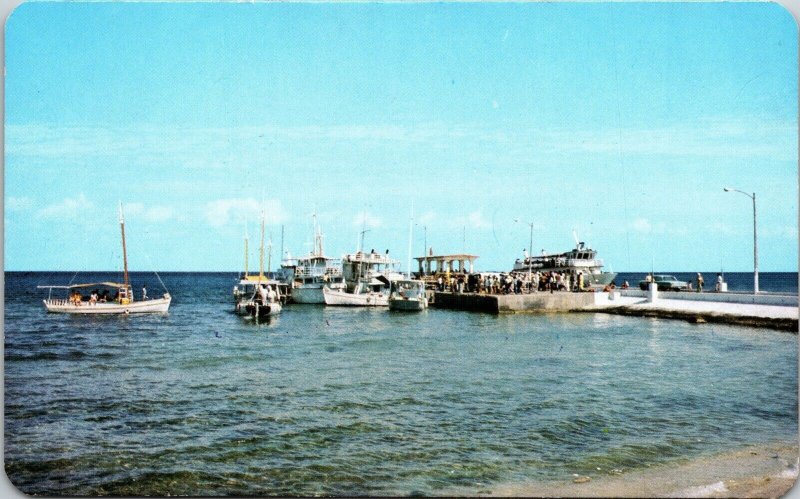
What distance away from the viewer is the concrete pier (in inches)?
996

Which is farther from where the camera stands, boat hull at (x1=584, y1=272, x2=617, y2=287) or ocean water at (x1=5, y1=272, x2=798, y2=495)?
boat hull at (x1=584, y1=272, x2=617, y2=287)

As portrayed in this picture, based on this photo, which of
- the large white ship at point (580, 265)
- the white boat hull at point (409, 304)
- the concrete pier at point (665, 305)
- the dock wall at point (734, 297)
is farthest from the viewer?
the large white ship at point (580, 265)

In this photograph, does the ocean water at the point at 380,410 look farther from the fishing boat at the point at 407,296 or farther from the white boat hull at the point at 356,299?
the white boat hull at the point at 356,299

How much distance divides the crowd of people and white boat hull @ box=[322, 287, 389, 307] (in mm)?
6109

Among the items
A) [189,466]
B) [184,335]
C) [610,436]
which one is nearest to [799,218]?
[610,436]

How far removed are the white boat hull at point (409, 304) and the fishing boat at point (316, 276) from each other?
26.9 ft

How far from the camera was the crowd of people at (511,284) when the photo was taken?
142 ft

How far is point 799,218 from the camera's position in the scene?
31.8 ft

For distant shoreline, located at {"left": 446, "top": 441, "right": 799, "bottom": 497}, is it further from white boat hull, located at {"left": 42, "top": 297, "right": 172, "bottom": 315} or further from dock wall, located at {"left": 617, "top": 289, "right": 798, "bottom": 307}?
white boat hull, located at {"left": 42, "top": 297, "right": 172, "bottom": 315}

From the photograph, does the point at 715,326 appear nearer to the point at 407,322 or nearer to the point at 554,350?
the point at 554,350

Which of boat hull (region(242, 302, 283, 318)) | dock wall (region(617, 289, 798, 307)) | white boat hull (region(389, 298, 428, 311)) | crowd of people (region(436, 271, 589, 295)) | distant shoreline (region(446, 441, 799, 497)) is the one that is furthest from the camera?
white boat hull (region(389, 298, 428, 311))

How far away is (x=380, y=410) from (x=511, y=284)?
30.5 m

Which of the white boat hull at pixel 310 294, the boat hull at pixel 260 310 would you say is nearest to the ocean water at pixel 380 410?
the boat hull at pixel 260 310

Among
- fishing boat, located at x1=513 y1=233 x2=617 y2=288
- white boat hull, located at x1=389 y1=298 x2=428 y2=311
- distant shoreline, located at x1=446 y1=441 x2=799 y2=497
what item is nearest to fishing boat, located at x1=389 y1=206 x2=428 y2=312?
white boat hull, located at x1=389 y1=298 x2=428 y2=311
